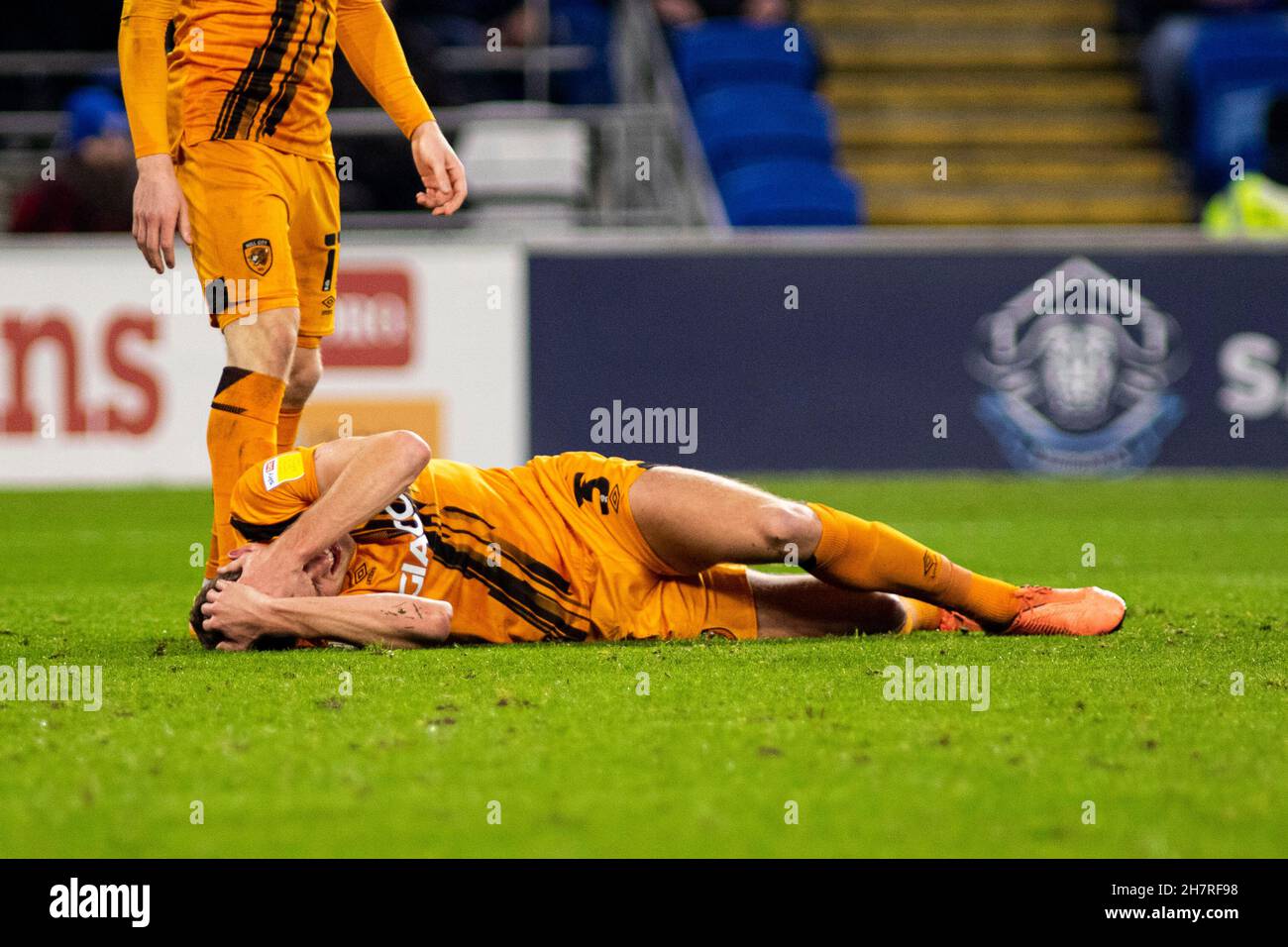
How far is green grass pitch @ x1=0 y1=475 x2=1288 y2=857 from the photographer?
227 cm

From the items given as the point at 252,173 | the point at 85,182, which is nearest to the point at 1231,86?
the point at 85,182

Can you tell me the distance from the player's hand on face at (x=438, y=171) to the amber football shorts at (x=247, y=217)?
11.0 inches

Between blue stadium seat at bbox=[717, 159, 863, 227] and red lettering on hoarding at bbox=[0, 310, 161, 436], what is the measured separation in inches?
179

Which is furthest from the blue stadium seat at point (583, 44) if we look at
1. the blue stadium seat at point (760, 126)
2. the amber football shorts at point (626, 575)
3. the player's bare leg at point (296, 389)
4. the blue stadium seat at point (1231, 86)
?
the amber football shorts at point (626, 575)

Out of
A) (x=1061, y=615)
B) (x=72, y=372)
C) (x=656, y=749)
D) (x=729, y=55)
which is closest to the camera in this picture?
(x=656, y=749)

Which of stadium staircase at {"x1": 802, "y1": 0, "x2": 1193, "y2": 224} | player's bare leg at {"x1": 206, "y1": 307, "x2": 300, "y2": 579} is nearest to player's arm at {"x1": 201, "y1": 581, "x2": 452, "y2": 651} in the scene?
player's bare leg at {"x1": 206, "y1": 307, "x2": 300, "y2": 579}

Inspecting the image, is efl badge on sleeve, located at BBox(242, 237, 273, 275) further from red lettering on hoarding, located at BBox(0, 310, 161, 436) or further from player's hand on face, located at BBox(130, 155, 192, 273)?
red lettering on hoarding, located at BBox(0, 310, 161, 436)

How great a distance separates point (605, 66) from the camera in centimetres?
1388

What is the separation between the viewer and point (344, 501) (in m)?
3.62

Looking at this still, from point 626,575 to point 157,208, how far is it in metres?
1.47

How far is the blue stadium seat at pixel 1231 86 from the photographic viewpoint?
13.7 meters

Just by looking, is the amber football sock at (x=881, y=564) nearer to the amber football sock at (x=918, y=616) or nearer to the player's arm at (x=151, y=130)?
the amber football sock at (x=918, y=616)

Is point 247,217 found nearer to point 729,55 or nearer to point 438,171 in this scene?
point 438,171

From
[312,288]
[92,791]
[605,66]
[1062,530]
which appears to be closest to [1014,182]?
[605,66]
